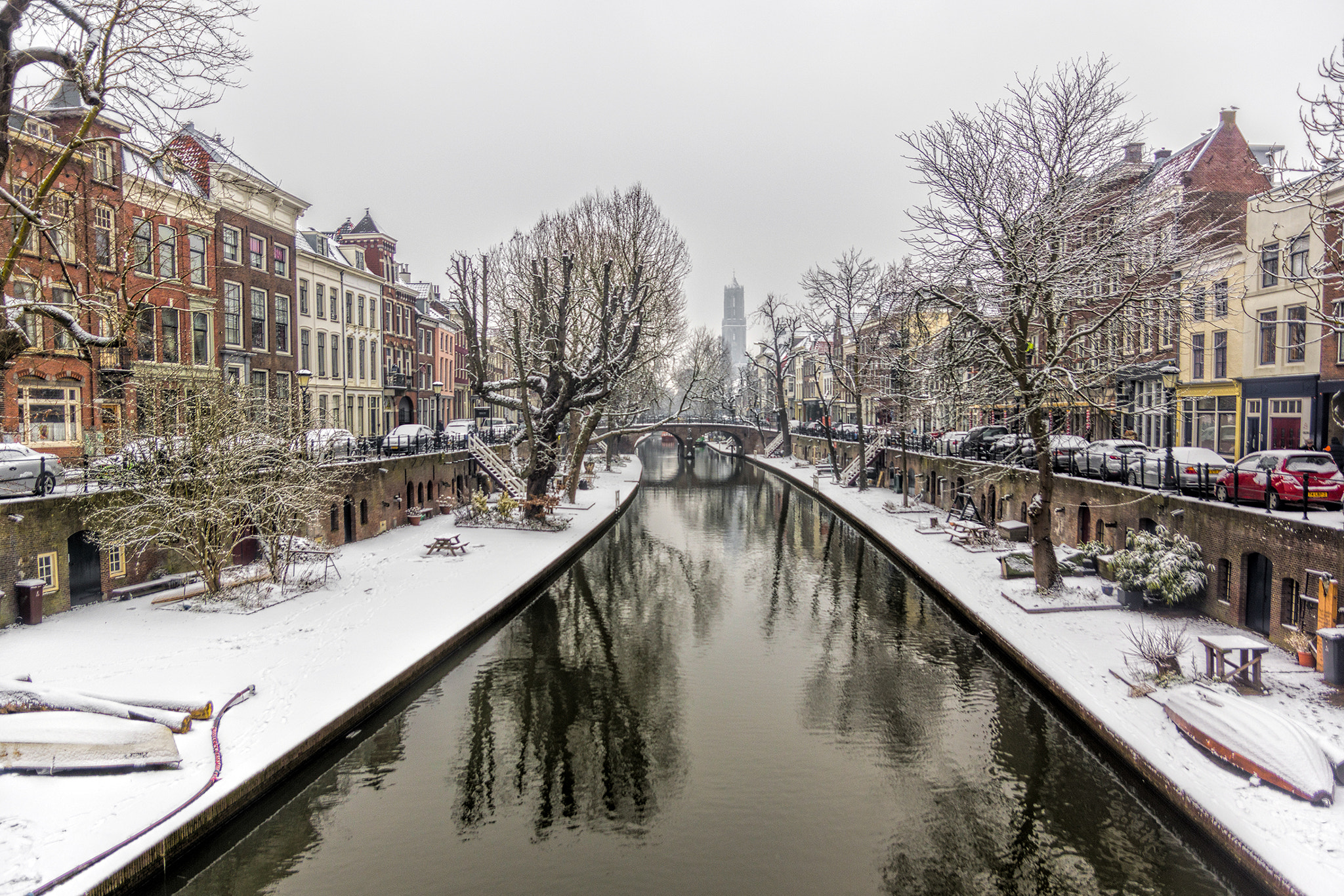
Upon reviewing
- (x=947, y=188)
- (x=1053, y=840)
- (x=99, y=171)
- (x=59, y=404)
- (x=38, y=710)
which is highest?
(x=99, y=171)

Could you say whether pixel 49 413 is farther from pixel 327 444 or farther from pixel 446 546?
pixel 446 546

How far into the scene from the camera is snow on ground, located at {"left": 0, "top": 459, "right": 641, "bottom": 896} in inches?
323

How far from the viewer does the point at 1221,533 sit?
51.3 feet

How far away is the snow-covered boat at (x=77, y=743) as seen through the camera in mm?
9195

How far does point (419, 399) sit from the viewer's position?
182 feet

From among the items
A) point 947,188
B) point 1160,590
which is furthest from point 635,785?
point 947,188

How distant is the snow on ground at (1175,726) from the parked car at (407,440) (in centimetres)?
2160

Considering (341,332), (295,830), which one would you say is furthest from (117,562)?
(341,332)

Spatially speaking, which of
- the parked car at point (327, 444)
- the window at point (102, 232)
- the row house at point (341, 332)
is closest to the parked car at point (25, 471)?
the parked car at point (327, 444)

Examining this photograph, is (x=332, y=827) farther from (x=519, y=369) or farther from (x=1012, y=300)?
(x=519, y=369)

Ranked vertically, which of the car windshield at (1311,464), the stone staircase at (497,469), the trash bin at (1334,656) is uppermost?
the car windshield at (1311,464)

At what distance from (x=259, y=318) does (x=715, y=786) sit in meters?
32.6

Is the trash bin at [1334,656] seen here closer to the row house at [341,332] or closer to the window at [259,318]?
the row house at [341,332]

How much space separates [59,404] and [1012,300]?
29.1 meters
